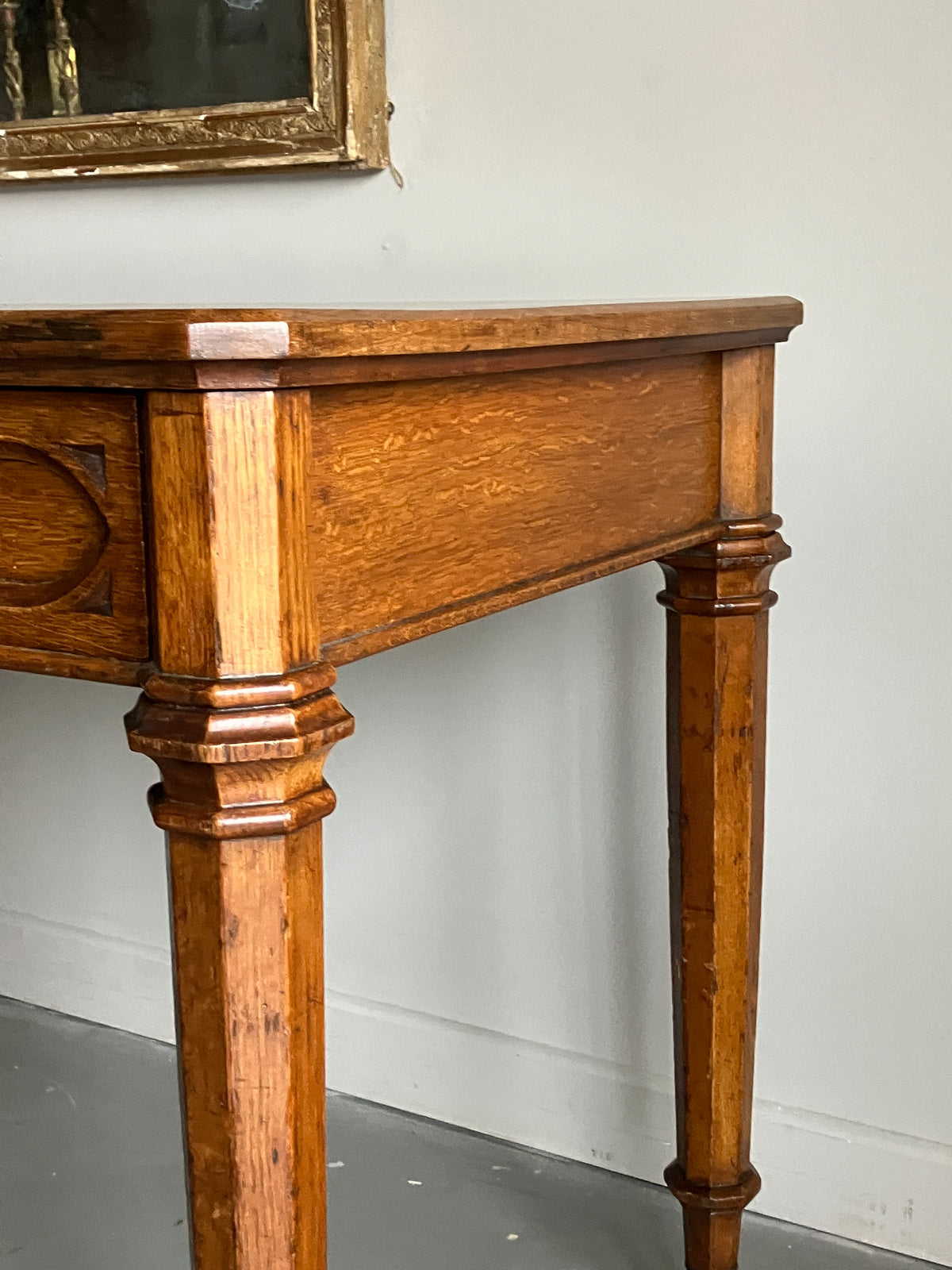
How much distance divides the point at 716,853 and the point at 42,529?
Result: 0.73 meters

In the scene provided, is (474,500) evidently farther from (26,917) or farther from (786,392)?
(26,917)

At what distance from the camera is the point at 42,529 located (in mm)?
797

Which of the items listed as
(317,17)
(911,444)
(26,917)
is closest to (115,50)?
(317,17)

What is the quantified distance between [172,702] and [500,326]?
0.30 m

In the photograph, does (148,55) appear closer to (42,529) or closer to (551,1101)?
(42,529)

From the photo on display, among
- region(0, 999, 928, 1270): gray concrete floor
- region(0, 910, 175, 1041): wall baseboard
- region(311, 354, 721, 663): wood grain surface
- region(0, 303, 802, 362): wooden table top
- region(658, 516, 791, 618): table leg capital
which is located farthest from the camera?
region(0, 910, 175, 1041): wall baseboard

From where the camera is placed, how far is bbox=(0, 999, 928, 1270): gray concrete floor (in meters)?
1.52

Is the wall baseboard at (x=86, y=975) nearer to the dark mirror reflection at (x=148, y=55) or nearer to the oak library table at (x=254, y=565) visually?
the dark mirror reflection at (x=148, y=55)

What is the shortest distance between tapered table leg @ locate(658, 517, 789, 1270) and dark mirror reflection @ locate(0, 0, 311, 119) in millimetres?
731

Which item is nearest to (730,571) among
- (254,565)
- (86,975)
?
(254,565)

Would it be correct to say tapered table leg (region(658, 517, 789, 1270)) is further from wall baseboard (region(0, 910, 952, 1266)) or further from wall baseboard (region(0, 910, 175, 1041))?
wall baseboard (region(0, 910, 175, 1041))

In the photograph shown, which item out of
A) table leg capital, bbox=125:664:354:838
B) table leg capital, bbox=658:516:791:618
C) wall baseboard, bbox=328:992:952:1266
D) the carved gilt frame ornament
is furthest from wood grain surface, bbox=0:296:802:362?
wall baseboard, bbox=328:992:952:1266

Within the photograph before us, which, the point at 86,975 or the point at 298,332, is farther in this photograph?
the point at 86,975

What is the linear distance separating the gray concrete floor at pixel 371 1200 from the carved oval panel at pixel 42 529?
3.16 feet
